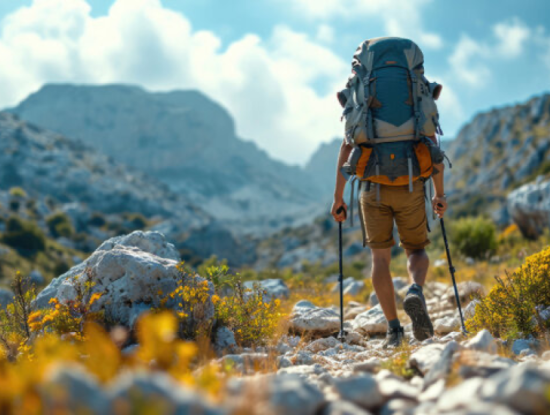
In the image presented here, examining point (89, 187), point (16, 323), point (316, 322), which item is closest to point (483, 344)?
point (316, 322)

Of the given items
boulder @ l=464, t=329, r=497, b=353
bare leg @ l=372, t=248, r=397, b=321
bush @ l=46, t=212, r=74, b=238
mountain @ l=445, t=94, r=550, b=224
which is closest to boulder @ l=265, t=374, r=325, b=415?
boulder @ l=464, t=329, r=497, b=353

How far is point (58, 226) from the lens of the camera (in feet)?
194

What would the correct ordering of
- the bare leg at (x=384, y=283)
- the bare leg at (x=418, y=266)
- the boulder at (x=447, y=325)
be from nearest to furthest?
the bare leg at (x=384, y=283) < the bare leg at (x=418, y=266) < the boulder at (x=447, y=325)

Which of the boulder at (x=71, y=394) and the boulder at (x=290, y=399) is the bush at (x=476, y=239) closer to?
the boulder at (x=290, y=399)

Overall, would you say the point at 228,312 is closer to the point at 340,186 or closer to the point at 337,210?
the point at 337,210

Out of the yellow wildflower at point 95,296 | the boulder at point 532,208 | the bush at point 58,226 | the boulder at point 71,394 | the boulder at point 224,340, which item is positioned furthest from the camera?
the bush at point 58,226

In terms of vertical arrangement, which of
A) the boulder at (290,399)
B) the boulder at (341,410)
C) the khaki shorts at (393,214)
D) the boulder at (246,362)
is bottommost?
the boulder at (246,362)

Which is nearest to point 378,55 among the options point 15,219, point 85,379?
point 85,379

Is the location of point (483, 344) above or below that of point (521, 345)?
above

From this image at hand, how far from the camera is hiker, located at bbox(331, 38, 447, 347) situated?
4.34m

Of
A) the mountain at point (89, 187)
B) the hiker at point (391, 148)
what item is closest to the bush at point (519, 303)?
the hiker at point (391, 148)

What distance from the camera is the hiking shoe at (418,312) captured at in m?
4.45

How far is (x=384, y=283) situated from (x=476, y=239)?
880 centimetres

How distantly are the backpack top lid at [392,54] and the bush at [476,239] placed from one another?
905 cm
